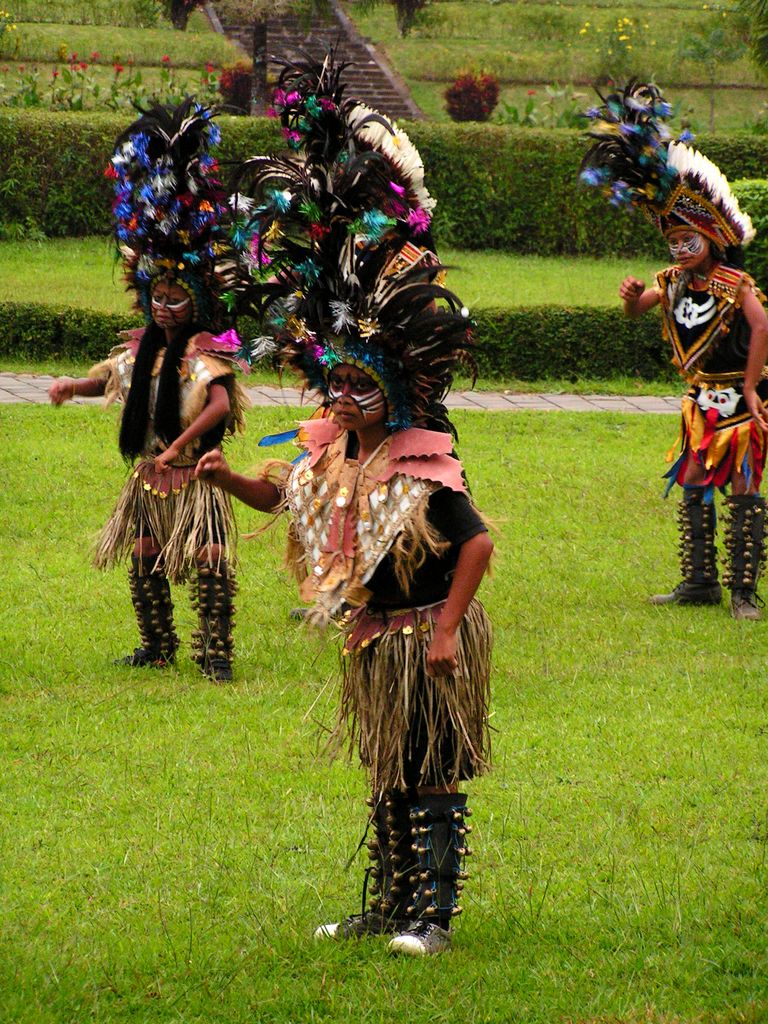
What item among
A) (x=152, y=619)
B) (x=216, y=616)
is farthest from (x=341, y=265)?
(x=152, y=619)

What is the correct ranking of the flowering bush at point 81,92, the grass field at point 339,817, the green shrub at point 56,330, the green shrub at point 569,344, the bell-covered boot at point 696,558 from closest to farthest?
the grass field at point 339,817, the bell-covered boot at point 696,558, the green shrub at point 56,330, the green shrub at point 569,344, the flowering bush at point 81,92

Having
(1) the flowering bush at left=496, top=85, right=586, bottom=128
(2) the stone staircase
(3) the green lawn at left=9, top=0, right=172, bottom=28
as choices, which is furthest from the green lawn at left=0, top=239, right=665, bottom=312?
(3) the green lawn at left=9, top=0, right=172, bottom=28

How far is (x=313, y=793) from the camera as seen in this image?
5.77 m

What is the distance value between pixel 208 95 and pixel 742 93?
1415cm

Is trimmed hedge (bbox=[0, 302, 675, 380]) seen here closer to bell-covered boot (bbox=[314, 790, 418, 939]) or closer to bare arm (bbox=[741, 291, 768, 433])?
bare arm (bbox=[741, 291, 768, 433])

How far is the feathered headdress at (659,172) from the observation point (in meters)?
7.79

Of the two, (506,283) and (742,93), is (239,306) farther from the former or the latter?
(742,93)

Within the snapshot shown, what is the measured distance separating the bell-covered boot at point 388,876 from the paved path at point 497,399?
8.80 m

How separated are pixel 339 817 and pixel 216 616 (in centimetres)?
185

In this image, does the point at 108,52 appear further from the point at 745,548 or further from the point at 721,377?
the point at 745,548

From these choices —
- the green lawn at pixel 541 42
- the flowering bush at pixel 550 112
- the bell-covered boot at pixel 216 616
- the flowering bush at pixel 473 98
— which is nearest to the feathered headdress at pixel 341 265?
the bell-covered boot at pixel 216 616

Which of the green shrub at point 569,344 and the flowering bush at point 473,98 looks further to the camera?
the flowering bush at point 473,98

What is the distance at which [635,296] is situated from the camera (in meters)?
7.94

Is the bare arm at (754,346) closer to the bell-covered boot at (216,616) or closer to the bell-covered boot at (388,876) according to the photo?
the bell-covered boot at (216,616)
